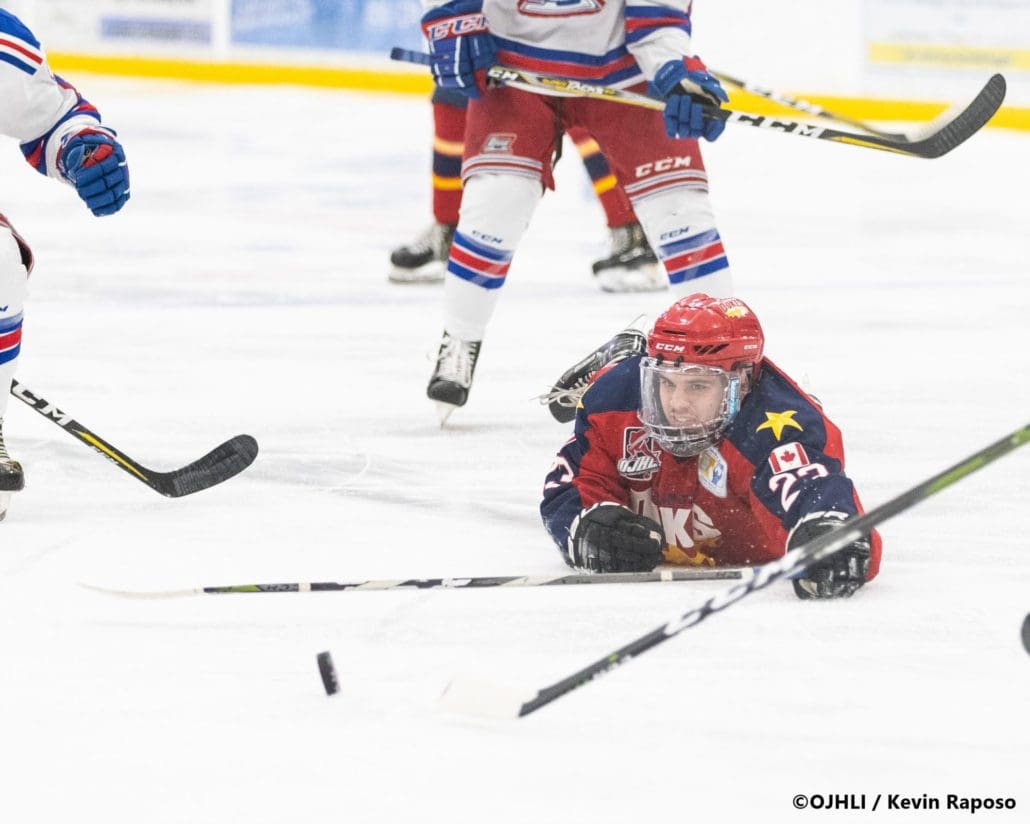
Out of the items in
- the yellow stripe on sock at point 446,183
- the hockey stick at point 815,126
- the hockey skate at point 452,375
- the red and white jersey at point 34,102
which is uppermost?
the red and white jersey at point 34,102

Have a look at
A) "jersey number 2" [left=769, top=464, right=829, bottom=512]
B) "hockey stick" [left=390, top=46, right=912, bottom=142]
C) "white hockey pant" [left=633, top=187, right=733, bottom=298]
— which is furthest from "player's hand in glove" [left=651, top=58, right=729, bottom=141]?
"jersey number 2" [left=769, top=464, right=829, bottom=512]

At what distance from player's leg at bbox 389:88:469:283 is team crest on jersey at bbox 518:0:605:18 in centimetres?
169

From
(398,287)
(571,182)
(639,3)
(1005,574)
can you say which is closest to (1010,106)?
(571,182)

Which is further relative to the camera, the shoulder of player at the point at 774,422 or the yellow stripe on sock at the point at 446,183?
the yellow stripe on sock at the point at 446,183

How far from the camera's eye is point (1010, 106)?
318 inches

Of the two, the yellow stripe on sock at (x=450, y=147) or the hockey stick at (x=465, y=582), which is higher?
the hockey stick at (x=465, y=582)

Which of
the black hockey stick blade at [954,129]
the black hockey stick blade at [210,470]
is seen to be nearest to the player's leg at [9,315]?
the black hockey stick blade at [210,470]

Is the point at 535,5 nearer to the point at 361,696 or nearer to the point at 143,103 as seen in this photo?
the point at 361,696

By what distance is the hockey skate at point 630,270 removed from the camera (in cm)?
518

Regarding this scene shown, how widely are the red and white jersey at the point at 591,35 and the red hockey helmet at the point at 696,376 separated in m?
0.92

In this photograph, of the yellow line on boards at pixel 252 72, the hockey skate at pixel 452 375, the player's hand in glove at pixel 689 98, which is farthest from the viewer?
the yellow line on boards at pixel 252 72

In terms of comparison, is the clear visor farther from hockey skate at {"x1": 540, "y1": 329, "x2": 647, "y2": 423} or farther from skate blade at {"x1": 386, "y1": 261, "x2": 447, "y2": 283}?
skate blade at {"x1": 386, "y1": 261, "x2": 447, "y2": 283}

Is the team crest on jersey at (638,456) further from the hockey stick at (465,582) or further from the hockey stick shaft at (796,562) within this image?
the hockey stick shaft at (796,562)

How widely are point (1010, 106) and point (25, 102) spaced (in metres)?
6.14
